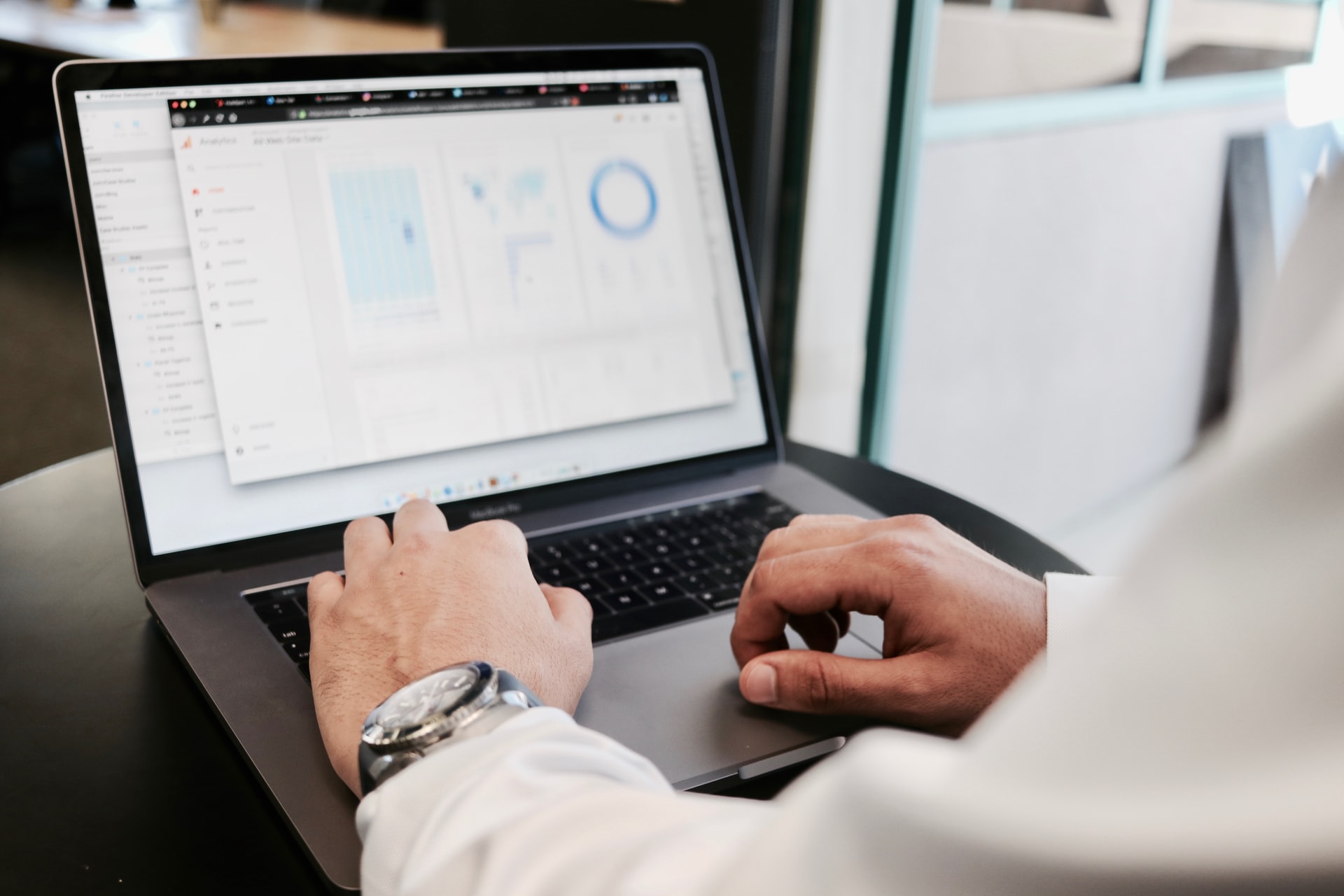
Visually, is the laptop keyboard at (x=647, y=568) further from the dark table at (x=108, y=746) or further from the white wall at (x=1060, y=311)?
the white wall at (x=1060, y=311)

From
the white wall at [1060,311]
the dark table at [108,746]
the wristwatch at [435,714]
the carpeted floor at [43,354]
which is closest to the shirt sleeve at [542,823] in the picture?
the wristwatch at [435,714]

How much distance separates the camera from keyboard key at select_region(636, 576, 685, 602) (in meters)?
0.75

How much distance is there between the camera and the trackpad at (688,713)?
586 mm

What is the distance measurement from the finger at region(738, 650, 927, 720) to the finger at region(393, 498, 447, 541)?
0.67 ft

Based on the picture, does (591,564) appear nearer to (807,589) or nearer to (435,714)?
(807,589)

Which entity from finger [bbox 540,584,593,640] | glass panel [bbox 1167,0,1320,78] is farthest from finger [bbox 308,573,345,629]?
glass panel [bbox 1167,0,1320,78]

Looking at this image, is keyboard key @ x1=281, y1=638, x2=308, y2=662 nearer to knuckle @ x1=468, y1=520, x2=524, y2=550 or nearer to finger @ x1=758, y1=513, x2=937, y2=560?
knuckle @ x1=468, y1=520, x2=524, y2=550

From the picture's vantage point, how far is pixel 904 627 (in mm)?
606

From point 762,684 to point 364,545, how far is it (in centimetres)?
25

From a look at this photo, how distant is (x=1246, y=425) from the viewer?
9.2 inches

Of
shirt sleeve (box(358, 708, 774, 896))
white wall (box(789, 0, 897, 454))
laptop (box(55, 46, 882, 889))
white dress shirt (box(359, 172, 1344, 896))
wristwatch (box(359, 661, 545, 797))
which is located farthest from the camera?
white wall (box(789, 0, 897, 454))

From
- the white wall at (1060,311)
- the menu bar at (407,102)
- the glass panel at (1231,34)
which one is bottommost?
the white wall at (1060,311)

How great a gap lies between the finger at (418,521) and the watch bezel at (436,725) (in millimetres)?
157

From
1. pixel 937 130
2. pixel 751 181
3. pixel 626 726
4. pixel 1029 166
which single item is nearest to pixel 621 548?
pixel 626 726
